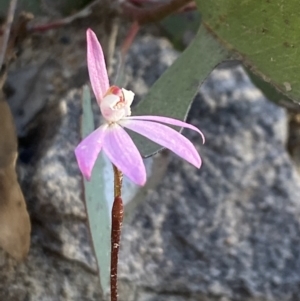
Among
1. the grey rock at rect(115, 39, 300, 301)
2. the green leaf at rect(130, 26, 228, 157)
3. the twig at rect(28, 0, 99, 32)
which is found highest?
Result: the twig at rect(28, 0, 99, 32)

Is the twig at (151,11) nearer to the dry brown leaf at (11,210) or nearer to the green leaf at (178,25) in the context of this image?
the green leaf at (178,25)

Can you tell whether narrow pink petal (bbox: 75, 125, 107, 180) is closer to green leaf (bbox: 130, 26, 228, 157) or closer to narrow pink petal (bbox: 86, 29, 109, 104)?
narrow pink petal (bbox: 86, 29, 109, 104)

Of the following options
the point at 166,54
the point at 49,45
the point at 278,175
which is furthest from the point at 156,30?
the point at 278,175

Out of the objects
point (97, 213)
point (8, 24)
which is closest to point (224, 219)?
point (97, 213)

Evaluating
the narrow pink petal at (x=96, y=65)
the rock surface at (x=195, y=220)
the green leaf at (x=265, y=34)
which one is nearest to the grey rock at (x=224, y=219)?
the rock surface at (x=195, y=220)

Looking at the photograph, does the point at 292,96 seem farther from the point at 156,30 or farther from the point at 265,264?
the point at 156,30

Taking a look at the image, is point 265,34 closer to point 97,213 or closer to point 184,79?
point 184,79

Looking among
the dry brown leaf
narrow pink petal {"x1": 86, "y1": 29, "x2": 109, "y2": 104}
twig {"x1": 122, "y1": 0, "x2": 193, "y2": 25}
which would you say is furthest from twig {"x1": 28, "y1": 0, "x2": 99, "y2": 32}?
narrow pink petal {"x1": 86, "y1": 29, "x2": 109, "y2": 104}

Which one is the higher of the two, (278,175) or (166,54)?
(166,54)
